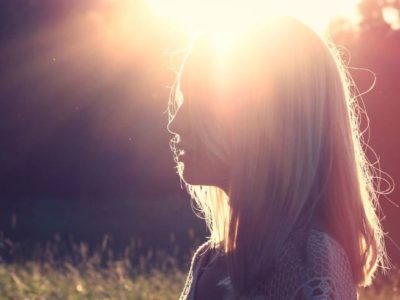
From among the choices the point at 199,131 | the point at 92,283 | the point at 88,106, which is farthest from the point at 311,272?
the point at 88,106

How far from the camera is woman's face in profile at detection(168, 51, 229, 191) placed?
229 cm

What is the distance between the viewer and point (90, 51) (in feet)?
89.6

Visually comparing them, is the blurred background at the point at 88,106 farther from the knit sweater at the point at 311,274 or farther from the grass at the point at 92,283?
the knit sweater at the point at 311,274

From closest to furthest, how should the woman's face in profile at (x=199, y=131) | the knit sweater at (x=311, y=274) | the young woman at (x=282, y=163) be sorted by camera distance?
1. the knit sweater at (x=311, y=274)
2. the young woman at (x=282, y=163)
3. the woman's face in profile at (x=199, y=131)

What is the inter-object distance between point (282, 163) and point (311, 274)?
0.30m

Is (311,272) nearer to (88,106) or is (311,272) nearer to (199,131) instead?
(199,131)

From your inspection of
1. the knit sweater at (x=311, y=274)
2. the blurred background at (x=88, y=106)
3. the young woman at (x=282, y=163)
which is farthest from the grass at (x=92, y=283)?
the blurred background at (x=88, y=106)

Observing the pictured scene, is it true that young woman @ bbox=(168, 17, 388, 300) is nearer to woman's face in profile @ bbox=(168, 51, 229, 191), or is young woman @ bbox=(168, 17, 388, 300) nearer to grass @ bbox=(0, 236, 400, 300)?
woman's face in profile @ bbox=(168, 51, 229, 191)

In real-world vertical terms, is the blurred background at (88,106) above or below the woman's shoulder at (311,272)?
below

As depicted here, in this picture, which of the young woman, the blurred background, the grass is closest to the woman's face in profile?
the young woman

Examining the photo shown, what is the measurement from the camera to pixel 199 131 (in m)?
2.32

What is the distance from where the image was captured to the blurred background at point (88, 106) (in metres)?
26.4

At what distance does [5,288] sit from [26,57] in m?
20.0

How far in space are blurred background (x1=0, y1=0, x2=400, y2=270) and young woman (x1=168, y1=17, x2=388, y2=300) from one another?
21932 mm
